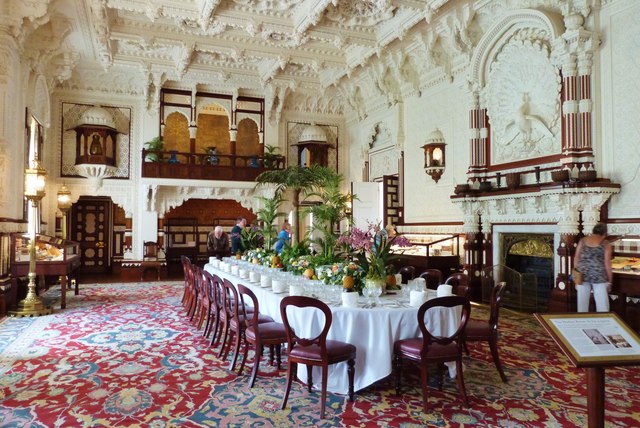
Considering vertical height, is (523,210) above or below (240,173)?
below

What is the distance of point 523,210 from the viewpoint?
8312 millimetres

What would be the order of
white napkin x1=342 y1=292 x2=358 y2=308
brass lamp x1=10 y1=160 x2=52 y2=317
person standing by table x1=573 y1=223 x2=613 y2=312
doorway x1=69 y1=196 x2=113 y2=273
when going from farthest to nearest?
doorway x1=69 y1=196 x2=113 y2=273 < brass lamp x1=10 y1=160 x2=52 y2=317 < person standing by table x1=573 y1=223 x2=613 y2=312 < white napkin x1=342 y1=292 x2=358 y2=308

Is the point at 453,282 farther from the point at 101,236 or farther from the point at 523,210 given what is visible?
the point at 101,236

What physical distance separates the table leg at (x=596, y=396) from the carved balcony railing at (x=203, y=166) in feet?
40.6

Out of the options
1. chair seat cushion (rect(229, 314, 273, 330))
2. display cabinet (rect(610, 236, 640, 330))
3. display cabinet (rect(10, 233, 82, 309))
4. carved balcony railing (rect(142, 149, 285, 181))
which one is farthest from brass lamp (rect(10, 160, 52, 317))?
display cabinet (rect(610, 236, 640, 330))

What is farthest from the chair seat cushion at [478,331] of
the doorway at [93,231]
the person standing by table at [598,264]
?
the doorway at [93,231]

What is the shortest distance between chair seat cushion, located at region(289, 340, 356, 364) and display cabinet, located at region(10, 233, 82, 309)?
245 inches

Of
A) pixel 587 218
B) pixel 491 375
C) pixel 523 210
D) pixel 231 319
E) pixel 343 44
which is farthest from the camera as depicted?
pixel 343 44

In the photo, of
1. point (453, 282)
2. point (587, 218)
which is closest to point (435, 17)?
point (587, 218)

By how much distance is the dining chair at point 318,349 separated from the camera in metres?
3.74

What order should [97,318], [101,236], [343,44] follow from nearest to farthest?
[97,318]
[343,44]
[101,236]

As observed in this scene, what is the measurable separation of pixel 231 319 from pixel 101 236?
432 inches

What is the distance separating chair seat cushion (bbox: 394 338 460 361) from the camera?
3.91 m

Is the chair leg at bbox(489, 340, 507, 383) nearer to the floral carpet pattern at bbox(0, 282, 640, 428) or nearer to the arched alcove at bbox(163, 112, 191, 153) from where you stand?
the floral carpet pattern at bbox(0, 282, 640, 428)
